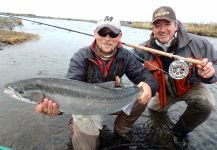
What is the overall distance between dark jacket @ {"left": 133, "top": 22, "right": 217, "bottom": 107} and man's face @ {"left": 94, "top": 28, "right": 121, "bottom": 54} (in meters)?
1.10

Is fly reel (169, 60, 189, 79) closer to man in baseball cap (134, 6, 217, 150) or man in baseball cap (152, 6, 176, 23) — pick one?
man in baseball cap (134, 6, 217, 150)

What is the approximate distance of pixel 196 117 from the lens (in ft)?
16.8

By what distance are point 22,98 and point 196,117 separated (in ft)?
10.3

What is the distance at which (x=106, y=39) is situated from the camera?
4.32 m

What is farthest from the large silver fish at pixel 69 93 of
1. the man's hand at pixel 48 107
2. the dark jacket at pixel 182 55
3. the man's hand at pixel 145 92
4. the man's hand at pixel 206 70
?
the dark jacket at pixel 182 55

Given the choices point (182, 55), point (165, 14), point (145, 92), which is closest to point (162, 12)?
point (165, 14)

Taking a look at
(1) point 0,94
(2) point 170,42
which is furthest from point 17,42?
(2) point 170,42

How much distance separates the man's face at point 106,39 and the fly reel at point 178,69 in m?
1.25

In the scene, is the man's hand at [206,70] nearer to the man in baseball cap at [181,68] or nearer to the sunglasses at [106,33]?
the man in baseball cap at [181,68]

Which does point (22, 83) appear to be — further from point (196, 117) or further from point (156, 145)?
point (196, 117)

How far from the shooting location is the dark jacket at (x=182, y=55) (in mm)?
5219

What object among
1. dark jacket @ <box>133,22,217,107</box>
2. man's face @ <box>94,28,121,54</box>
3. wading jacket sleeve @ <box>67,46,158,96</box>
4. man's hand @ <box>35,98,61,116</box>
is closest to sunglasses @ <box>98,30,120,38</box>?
man's face @ <box>94,28,121,54</box>

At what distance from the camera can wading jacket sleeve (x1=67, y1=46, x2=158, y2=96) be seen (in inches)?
172

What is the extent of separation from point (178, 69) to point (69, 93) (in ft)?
7.59
